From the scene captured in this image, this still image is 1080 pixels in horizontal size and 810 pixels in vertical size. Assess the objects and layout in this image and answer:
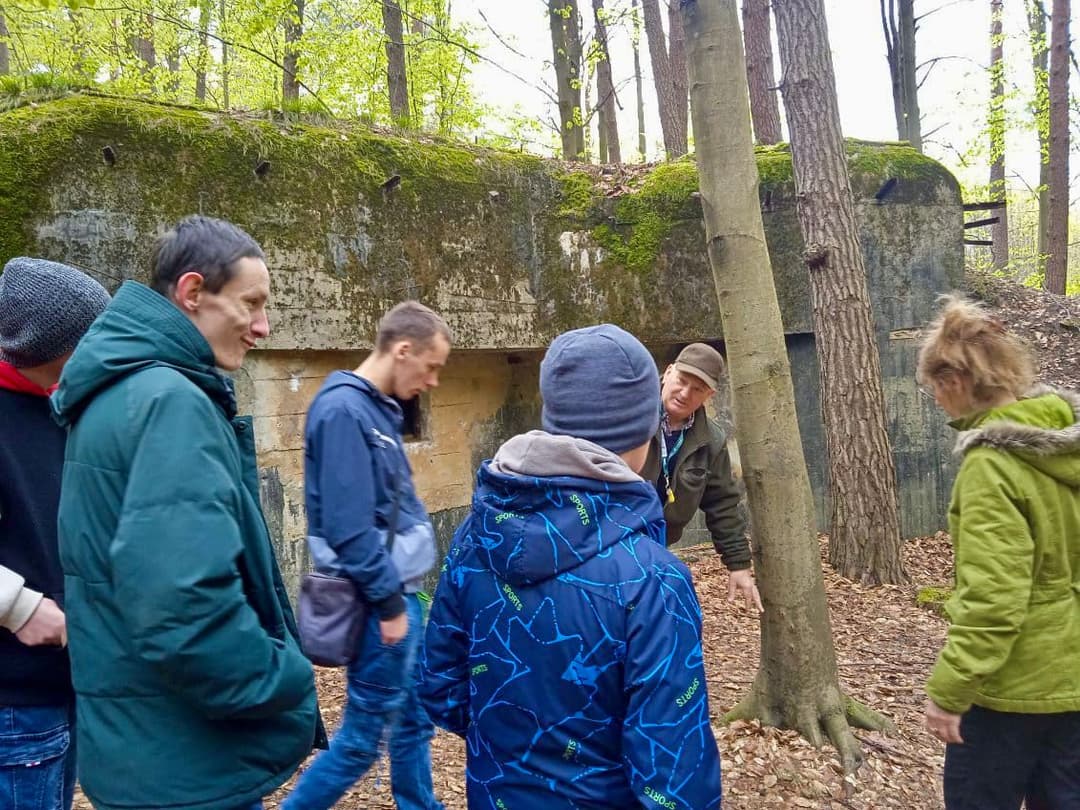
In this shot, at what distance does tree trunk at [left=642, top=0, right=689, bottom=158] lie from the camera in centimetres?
1335

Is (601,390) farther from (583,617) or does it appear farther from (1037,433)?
(1037,433)

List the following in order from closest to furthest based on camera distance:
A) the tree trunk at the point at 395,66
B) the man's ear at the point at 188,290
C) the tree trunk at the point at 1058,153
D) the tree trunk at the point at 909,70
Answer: the man's ear at the point at 188,290 → the tree trunk at the point at 909,70 → the tree trunk at the point at 1058,153 → the tree trunk at the point at 395,66

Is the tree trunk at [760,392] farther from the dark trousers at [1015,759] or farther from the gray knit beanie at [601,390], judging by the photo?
the gray knit beanie at [601,390]

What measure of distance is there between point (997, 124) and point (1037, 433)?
17.7 m

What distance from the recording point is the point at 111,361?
1.66 metres

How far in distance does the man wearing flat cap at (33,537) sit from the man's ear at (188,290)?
0.52 m

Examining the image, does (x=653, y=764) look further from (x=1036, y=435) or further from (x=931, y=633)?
(x=931, y=633)

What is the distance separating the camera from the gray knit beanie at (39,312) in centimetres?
208

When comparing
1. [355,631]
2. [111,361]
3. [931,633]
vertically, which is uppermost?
[111,361]

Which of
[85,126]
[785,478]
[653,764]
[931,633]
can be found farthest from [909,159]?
[653,764]

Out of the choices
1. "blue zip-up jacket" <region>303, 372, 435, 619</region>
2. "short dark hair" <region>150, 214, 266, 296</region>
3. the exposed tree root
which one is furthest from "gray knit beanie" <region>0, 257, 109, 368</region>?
the exposed tree root

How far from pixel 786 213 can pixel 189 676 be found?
7.60 m

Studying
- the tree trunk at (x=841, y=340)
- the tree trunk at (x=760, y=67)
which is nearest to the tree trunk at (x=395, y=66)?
the tree trunk at (x=760, y=67)

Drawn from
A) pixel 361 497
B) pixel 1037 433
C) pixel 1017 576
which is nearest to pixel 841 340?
pixel 1037 433
